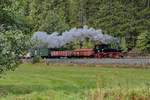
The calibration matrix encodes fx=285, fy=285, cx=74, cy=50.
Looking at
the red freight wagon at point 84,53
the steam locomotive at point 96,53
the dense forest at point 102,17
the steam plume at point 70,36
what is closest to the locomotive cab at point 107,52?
the steam locomotive at point 96,53

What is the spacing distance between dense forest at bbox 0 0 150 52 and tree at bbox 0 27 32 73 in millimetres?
38301

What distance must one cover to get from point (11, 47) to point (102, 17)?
6034 centimetres

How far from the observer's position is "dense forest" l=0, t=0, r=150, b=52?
213 ft

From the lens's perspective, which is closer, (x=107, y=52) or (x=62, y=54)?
(x=107, y=52)

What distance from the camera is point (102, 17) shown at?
74125 millimetres

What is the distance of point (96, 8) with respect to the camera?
7838cm

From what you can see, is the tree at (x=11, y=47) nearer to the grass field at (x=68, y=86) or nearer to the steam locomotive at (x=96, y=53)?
the grass field at (x=68, y=86)

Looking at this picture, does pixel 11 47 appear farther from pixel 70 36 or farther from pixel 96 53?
pixel 70 36

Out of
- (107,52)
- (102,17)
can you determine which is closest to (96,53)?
(107,52)

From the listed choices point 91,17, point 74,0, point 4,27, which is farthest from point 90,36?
point 4,27

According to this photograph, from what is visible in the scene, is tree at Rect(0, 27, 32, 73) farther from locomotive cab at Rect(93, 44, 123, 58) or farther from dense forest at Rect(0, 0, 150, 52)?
dense forest at Rect(0, 0, 150, 52)

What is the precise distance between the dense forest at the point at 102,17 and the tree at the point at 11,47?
38301 millimetres

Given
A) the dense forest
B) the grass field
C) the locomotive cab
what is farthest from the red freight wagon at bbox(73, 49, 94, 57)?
the grass field

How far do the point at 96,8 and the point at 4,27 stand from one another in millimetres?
63729
